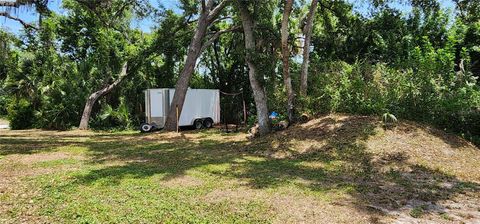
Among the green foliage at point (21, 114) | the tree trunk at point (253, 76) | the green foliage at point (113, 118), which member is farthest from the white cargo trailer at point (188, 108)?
the green foliage at point (21, 114)

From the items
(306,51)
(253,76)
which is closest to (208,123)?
(253,76)

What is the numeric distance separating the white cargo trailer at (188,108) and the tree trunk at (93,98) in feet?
11.2

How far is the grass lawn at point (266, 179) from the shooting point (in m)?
4.65

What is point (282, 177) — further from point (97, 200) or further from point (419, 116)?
point (419, 116)

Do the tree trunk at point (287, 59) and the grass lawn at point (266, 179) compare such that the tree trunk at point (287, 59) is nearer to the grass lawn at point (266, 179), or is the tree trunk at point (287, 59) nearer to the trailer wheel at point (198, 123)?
the grass lawn at point (266, 179)

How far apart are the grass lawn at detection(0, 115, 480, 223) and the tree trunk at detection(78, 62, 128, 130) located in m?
8.60

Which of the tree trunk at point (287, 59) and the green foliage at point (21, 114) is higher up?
the tree trunk at point (287, 59)

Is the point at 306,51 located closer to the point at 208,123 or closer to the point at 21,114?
the point at 208,123

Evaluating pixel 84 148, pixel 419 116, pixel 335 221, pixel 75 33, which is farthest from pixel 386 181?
pixel 75 33

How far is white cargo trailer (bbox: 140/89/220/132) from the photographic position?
17.1m

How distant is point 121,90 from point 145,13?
582 cm

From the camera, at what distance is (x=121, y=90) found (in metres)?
21.0

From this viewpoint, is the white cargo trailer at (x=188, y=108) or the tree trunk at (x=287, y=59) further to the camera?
the white cargo trailer at (x=188, y=108)

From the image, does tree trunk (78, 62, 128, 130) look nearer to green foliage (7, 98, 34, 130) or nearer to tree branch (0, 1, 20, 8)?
green foliage (7, 98, 34, 130)
